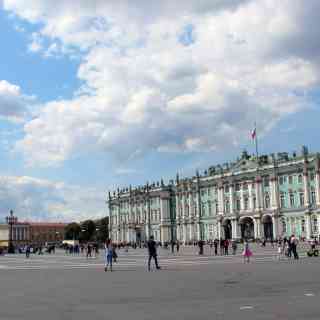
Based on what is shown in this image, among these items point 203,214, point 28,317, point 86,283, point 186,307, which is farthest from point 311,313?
point 203,214

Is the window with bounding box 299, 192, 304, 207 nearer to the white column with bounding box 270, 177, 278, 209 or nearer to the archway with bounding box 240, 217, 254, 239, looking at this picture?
the white column with bounding box 270, 177, 278, 209

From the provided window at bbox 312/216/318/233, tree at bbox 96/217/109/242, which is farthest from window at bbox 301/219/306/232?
tree at bbox 96/217/109/242

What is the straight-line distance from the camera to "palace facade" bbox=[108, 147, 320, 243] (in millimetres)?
106938

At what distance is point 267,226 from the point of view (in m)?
114

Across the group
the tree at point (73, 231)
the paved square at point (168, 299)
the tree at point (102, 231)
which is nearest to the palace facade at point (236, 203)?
the tree at point (102, 231)

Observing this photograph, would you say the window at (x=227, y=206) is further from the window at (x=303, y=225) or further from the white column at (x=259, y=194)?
the window at (x=303, y=225)

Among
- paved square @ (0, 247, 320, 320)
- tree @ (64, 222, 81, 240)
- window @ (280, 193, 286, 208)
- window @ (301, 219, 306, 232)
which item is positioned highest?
window @ (280, 193, 286, 208)

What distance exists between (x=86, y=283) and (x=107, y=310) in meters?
7.84

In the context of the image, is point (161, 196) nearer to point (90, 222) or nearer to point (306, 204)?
point (306, 204)

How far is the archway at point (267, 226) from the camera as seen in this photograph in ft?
372

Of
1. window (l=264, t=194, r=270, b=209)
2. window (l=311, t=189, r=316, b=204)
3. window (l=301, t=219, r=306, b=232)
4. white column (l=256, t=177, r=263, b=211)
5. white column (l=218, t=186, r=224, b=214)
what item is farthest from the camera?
white column (l=218, t=186, r=224, b=214)

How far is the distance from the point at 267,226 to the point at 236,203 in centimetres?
921

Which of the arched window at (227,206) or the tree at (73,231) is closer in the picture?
the arched window at (227,206)

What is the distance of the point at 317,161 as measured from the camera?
103750mm
